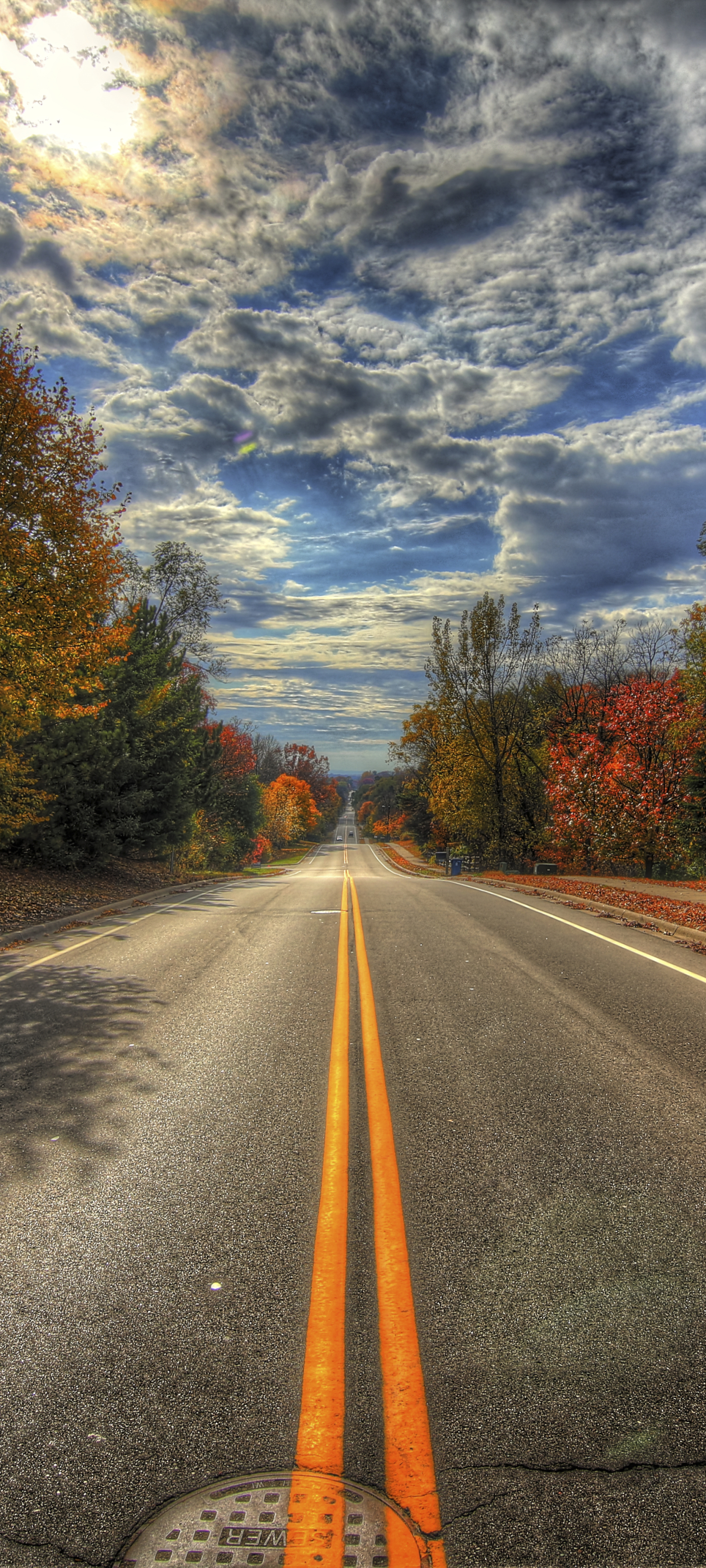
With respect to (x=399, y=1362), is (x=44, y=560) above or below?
above

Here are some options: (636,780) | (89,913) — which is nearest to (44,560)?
(89,913)

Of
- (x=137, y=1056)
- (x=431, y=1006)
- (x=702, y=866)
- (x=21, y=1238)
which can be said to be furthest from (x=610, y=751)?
(x=21, y=1238)

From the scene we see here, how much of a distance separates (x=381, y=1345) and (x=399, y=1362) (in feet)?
0.30

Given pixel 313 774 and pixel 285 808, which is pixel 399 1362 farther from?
pixel 313 774

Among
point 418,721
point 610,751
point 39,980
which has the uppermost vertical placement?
point 418,721

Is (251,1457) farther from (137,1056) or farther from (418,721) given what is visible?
(418,721)

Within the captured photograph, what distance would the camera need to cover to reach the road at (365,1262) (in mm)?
2021

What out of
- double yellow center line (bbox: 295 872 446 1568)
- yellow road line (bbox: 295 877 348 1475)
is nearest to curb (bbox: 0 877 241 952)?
yellow road line (bbox: 295 877 348 1475)

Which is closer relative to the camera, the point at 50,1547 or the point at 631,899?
the point at 50,1547

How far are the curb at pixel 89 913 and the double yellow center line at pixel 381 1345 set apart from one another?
315 inches

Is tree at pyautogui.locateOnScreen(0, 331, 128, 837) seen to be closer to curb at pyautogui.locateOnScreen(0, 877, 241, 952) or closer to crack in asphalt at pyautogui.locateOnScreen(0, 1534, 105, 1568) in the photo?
curb at pyautogui.locateOnScreen(0, 877, 241, 952)

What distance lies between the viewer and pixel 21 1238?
3.18 meters

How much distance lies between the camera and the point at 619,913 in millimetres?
14117

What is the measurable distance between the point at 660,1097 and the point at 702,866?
19.9 metres
